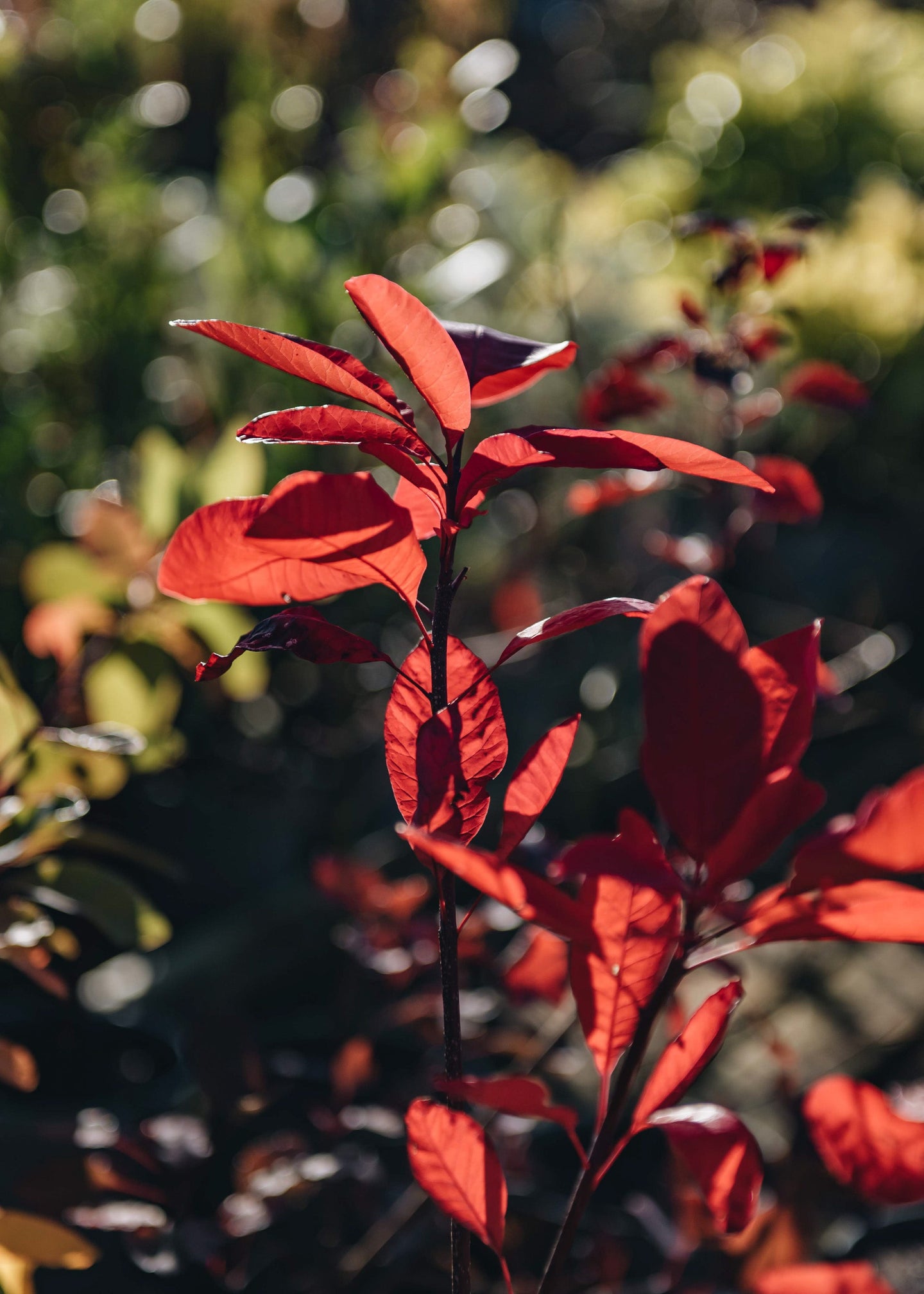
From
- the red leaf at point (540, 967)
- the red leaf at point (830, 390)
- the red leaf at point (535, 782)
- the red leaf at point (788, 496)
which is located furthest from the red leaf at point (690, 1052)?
the red leaf at point (830, 390)

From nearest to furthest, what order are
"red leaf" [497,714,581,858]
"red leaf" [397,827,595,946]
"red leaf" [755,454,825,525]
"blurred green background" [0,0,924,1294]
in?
"red leaf" [397,827,595,946]
"red leaf" [497,714,581,858]
"red leaf" [755,454,825,525]
"blurred green background" [0,0,924,1294]

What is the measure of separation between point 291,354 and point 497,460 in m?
0.09

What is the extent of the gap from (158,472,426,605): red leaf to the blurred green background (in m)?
0.36

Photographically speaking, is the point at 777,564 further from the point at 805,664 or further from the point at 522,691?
the point at 805,664

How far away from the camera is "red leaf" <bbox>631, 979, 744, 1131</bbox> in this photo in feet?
1.33

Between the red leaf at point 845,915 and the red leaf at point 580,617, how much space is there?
0.13 m

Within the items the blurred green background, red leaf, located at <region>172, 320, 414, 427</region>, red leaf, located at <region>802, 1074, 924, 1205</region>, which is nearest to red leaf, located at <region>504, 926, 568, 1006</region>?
the blurred green background

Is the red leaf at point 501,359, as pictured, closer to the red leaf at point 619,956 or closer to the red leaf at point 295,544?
the red leaf at point 295,544

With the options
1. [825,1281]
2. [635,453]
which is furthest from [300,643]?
[825,1281]

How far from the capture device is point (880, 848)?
1.13 ft

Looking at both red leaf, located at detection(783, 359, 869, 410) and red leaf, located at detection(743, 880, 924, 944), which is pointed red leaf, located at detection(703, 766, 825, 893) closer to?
red leaf, located at detection(743, 880, 924, 944)

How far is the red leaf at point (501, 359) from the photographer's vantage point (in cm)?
44

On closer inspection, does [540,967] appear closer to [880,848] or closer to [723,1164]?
[723,1164]

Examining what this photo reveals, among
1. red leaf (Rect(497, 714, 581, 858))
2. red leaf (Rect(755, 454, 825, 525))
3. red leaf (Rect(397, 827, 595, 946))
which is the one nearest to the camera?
red leaf (Rect(397, 827, 595, 946))
